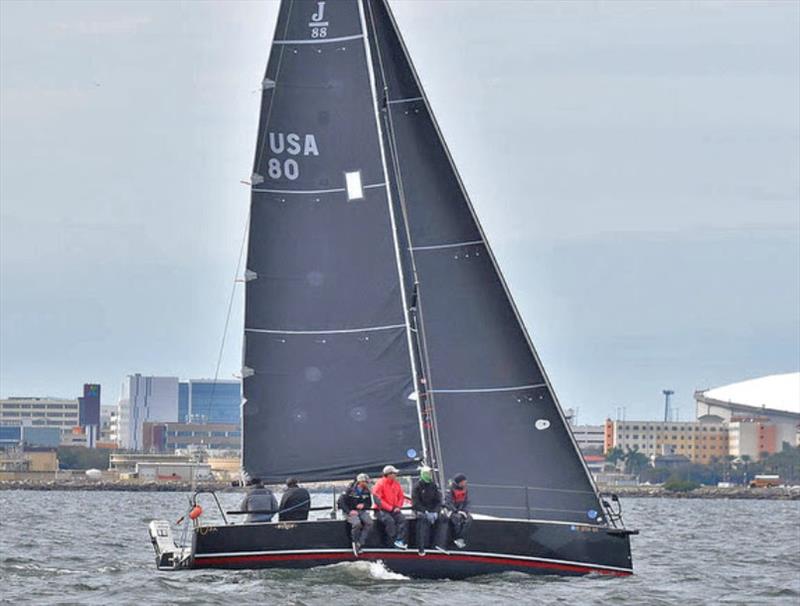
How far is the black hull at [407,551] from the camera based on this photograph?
2581cm

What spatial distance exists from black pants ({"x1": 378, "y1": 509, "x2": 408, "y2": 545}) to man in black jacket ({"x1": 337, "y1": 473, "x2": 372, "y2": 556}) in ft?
0.58

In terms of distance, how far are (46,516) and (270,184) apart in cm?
3539

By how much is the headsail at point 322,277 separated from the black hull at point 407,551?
1.70 m

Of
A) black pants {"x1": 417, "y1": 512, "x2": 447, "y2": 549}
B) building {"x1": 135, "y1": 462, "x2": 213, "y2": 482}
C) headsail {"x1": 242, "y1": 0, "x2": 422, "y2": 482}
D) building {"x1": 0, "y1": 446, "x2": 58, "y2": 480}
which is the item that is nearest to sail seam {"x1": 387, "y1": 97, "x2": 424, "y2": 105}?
headsail {"x1": 242, "y1": 0, "x2": 422, "y2": 482}

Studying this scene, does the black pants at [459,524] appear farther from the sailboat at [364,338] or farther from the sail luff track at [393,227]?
the sail luff track at [393,227]

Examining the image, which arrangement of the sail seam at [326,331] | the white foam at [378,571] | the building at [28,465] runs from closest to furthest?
the white foam at [378,571] → the sail seam at [326,331] → the building at [28,465]

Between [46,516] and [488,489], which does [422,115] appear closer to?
[488,489]

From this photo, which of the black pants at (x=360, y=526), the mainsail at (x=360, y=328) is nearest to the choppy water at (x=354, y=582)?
the black pants at (x=360, y=526)

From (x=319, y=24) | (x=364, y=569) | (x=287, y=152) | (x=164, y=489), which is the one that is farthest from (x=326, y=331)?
(x=164, y=489)

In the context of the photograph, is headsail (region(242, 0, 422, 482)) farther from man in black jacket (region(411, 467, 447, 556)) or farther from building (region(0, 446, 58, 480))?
building (region(0, 446, 58, 480))

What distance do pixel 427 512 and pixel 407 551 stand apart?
22.1 inches

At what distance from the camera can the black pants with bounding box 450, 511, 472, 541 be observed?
25891 mm

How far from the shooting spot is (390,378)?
2762cm

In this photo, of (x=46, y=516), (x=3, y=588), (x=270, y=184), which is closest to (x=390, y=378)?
(x=270, y=184)
